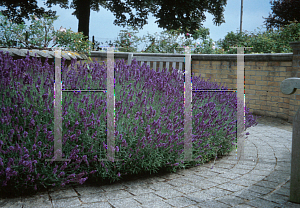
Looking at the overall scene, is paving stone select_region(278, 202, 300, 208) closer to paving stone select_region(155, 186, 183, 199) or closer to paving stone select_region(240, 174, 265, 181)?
paving stone select_region(240, 174, 265, 181)

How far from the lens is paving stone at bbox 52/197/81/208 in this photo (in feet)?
6.69

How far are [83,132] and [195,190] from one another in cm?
111

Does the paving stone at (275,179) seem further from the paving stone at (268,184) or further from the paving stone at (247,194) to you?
the paving stone at (247,194)

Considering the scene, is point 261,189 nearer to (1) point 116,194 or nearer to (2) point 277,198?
(2) point 277,198

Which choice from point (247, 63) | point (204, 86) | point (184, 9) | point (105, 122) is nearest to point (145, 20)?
point (184, 9)

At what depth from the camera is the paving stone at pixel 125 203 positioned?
2.06 meters

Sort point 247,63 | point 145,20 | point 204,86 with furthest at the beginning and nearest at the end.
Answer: point 145,20, point 247,63, point 204,86

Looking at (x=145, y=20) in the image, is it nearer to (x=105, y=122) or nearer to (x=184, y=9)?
(x=184, y=9)

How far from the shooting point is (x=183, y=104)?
10.4 ft

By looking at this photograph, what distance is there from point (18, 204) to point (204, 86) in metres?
2.96

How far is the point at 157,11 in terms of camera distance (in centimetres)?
1734

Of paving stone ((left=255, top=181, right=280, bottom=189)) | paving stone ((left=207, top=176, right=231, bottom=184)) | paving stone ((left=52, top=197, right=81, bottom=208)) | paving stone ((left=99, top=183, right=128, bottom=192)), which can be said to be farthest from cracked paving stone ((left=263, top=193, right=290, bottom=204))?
paving stone ((left=52, top=197, right=81, bottom=208))

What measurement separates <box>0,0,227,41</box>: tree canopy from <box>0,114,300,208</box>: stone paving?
46.5 ft

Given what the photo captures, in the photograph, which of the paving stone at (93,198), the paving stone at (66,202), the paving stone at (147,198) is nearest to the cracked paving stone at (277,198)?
the paving stone at (147,198)
